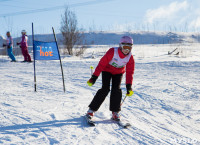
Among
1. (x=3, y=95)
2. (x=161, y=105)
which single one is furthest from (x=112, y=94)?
(x=3, y=95)

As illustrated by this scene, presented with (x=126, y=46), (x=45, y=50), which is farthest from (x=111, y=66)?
(x=45, y=50)

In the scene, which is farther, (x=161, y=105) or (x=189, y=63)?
(x=189, y=63)

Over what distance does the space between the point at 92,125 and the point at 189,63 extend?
8.64 metres

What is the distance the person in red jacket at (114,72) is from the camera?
349cm

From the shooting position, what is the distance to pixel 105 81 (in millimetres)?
3625

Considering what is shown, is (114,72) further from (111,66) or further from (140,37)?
(140,37)

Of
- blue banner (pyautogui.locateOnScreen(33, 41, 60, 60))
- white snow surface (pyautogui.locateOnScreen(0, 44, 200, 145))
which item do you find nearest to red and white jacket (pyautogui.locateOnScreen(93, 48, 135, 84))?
white snow surface (pyautogui.locateOnScreen(0, 44, 200, 145))

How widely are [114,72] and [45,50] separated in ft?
8.19

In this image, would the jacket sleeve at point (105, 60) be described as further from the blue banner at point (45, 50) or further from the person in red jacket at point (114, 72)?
the blue banner at point (45, 50)

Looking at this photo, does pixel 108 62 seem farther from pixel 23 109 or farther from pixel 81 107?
pixel 23 109

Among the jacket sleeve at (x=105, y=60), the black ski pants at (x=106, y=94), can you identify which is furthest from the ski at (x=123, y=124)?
the jacket sleeve at (x=105, y=60)

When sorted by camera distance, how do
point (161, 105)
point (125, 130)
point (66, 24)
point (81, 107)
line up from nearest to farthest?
1. point (125, 130)
2. point (81, 107)
3. point (161, 105)
4. point (66, 24)

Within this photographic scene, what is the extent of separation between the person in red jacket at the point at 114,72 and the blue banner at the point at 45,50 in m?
2.26

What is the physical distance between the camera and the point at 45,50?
5.35 m
